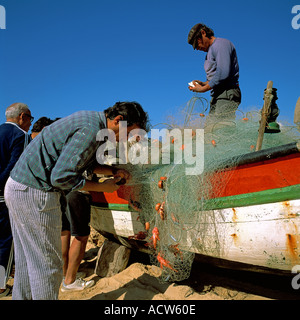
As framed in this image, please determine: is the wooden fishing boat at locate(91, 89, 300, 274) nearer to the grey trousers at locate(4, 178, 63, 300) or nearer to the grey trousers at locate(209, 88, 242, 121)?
the grey trousers at locate(209, 88, 242, 121)

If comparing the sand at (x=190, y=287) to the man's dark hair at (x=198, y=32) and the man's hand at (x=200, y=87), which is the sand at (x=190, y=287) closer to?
the man's hand at (x=200, y=87)

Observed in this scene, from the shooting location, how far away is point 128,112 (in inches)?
98.7

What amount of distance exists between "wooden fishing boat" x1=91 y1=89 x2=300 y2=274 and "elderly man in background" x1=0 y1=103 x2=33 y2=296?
2485 mm

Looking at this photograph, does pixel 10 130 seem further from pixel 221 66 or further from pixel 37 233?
pixel 221 66

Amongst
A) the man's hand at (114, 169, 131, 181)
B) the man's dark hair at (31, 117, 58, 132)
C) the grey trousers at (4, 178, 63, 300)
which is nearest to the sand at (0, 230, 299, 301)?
the grey trousers at (4, 178, 63, 300)

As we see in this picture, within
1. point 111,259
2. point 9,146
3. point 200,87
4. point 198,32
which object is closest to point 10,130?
point 9,146

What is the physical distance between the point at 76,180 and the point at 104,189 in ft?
1.41

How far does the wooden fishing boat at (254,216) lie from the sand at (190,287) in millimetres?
588

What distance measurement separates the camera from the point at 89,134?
2344 mm

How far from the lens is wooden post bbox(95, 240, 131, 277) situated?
14.5ft

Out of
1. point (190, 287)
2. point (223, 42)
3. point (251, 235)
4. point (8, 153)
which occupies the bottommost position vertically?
point (190, 287)

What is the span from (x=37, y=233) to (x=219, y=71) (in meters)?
3.04
